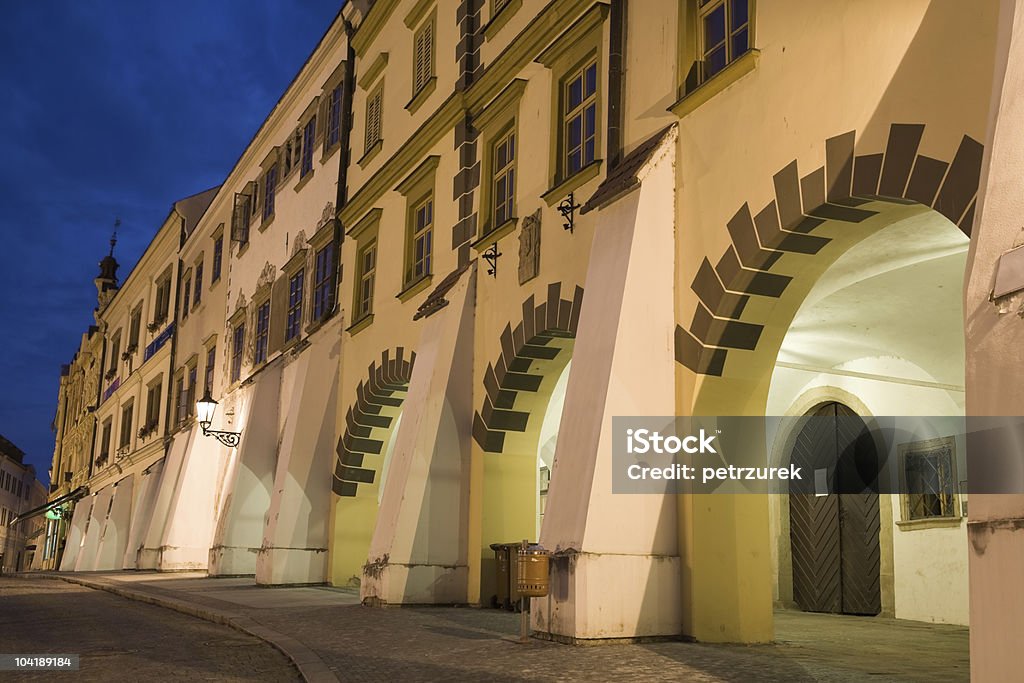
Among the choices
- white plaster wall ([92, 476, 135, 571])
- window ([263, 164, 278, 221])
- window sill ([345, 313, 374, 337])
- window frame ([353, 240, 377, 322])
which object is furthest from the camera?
white plaster wall ([92, 476, 135, 571])

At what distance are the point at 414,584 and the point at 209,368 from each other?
17240 mm

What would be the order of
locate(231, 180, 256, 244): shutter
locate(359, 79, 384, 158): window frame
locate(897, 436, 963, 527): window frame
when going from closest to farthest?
1. locate(897, 436, 963, 527): window frame
2. locate(359, 79, 384, 158): window frame
3. locate(231, 180, 256, 244): shutter

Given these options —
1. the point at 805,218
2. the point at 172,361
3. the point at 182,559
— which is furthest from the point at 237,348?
the point at 805,218

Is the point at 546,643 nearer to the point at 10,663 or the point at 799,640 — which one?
the point at 799,640

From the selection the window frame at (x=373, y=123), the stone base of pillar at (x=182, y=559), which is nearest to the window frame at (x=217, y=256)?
the stone base of pillar at (x=182, y=559)

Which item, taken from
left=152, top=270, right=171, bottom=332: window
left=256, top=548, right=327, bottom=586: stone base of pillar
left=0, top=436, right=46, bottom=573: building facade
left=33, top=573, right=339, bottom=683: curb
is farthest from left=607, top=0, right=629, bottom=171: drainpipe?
left=0, top=436, right=46, bottom=573: building facade

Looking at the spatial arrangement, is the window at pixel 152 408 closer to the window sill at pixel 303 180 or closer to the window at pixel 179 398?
the window at pixel 179 398

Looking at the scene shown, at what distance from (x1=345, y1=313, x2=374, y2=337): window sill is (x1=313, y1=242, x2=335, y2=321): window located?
124cm

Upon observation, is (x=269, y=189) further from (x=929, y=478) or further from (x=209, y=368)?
(x=929, y=478)

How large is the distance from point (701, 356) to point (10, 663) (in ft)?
20.3

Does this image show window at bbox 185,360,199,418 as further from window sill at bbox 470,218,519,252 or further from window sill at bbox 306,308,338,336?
window sill at bbox 470,218,519,252

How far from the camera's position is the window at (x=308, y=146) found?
2275 centimetres

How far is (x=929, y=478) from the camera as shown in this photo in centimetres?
1357

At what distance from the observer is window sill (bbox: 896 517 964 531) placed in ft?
42.8
